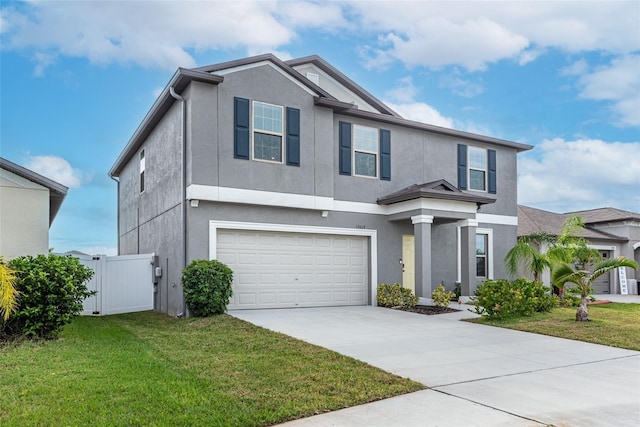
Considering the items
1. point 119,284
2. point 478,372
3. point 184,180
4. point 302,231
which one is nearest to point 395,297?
point 302,231

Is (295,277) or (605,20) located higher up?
(605,20)

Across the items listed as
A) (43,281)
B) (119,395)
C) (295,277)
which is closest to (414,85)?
(295,277)

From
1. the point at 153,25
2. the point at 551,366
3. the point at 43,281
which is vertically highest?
the point at 153,25

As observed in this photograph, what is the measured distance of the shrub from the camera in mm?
11734

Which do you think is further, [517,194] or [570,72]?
[517,194]

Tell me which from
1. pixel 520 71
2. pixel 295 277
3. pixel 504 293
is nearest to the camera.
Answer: pixel 504 293

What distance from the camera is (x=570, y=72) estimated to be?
16766 mm

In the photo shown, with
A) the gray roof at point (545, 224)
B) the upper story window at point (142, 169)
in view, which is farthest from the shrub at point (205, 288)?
the gray roof at point (545, 224)

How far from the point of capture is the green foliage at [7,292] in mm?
8242

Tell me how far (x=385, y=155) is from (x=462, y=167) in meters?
3.47

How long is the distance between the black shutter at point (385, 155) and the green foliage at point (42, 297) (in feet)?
31.8

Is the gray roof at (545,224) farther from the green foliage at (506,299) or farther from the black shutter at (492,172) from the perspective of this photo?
the green foliage at (506,299)

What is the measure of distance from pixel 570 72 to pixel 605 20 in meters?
4.66

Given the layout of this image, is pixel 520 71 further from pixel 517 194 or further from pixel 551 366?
pixel 551 366
